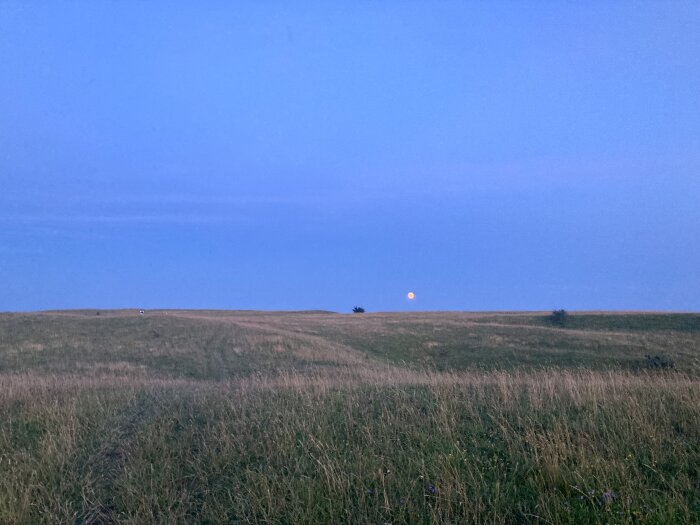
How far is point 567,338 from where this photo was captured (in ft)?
111

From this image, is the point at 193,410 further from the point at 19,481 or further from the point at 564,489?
the point at 564,489

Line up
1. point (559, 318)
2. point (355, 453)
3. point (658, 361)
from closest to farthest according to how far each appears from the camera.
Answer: point (355, 453) → point (658, 361) → point (559, 318)

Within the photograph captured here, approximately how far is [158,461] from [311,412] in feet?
6.59

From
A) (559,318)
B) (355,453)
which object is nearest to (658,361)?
(355,453)

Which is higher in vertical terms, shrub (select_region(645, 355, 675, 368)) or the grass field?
the grass field

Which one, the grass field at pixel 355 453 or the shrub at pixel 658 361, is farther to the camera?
the shrub at pixel 658 361

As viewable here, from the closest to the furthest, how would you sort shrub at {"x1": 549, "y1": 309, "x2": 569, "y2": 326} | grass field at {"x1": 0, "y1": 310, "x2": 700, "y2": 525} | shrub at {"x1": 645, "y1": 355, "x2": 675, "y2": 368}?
grass field at {"x1": 0, "y1": 310, "x2": 700, "y2": 525}
shrub at {"x1": 645, "y1": 355, "x2": 675, "y2": 368}
shrub at {"x1": 549, "y1": 309, "x2": 569, "y2": 326}

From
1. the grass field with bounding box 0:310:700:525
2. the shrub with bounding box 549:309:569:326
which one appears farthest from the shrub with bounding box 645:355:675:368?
the shrub with bounding box 549:309:569:326

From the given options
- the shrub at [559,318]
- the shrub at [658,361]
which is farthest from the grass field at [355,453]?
the shrub at [559,318]

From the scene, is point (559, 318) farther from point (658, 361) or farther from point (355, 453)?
point (355, 453)

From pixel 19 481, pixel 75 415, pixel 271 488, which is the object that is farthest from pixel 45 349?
pixel 271 488

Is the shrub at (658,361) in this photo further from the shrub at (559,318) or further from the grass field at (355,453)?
the shrub at (559,318)

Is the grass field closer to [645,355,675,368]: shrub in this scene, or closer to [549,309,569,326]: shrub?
[645,355,675,368]: shrub

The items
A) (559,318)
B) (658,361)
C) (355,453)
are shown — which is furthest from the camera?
(559,318)
